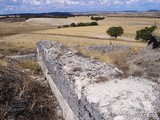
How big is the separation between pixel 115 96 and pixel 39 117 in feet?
11.0

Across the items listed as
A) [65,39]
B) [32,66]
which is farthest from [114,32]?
[32,66]

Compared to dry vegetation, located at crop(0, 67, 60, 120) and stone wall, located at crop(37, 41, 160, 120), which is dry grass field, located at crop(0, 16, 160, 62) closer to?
dry vegetation, located at crop(0, 67, 60, 120)

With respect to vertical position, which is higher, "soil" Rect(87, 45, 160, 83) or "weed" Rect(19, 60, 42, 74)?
"soil" Rect(87, 45, 160, 83)

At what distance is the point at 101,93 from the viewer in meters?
6.02

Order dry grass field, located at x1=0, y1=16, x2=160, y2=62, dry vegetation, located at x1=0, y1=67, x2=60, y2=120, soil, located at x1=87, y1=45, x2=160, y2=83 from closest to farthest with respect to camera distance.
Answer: dry vegetation, located at x1=0, y1=67, x2=60, y2=120, soil, located at x1=87, y1=45, x2=160, y2=83, dry grass field, located at x1=0, y1=16, x2=160, y2=62

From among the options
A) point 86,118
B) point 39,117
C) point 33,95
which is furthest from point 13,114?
point 86,118

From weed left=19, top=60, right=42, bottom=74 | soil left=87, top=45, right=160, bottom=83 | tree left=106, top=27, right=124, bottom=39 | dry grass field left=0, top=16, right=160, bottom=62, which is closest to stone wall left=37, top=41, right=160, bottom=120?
soil left=87, top=45, right=160, bottom=83

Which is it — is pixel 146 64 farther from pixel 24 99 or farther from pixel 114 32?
pixel 114 32

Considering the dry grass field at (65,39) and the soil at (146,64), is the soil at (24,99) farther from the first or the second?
the dry grass field at (65,39)

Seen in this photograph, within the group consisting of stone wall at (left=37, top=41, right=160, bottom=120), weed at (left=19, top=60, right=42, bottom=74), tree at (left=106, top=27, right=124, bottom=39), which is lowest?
tree at (left=106, top=27, right=124, bottom=39)

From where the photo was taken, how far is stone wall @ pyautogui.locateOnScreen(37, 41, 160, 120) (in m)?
5.30

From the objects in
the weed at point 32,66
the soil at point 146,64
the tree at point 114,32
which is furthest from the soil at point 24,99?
the tree at point 114,32

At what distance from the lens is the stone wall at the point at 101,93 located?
5.30 m

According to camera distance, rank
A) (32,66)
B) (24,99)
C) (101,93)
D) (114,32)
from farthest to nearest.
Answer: (114,32)
(32,66)
(24,99)
(101,93)
